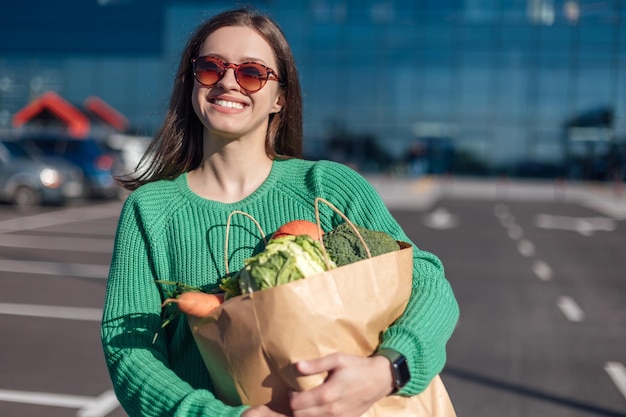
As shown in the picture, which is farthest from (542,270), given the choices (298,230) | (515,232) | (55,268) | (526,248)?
(298,230)

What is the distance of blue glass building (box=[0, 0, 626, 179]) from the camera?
35.8 metres

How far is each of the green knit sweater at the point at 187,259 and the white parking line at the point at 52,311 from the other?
5781mm

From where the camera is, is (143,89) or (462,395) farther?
(143,89)

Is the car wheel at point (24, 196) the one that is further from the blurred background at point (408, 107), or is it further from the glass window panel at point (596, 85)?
the glass window panel at point (596, 85)

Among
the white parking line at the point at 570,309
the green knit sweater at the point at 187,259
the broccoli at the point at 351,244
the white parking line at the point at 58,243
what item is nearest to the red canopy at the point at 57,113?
the white parking line at the point at 58,243

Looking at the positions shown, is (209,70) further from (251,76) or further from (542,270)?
(542,270)

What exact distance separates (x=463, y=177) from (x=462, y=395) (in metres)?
33.4

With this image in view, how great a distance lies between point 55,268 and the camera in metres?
10.3

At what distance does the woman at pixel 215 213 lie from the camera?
1831 mm

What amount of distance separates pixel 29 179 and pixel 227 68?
16706 millimetres

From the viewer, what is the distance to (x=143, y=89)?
40531mm

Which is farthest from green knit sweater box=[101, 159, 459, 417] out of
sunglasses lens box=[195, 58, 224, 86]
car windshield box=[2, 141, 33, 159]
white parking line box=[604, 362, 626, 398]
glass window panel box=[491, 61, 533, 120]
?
glass window panel box=[491, 61, 533, 120]

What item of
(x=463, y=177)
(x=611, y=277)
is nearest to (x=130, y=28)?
(x=463, y=177)

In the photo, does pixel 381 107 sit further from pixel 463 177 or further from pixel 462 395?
pixel 462 395
